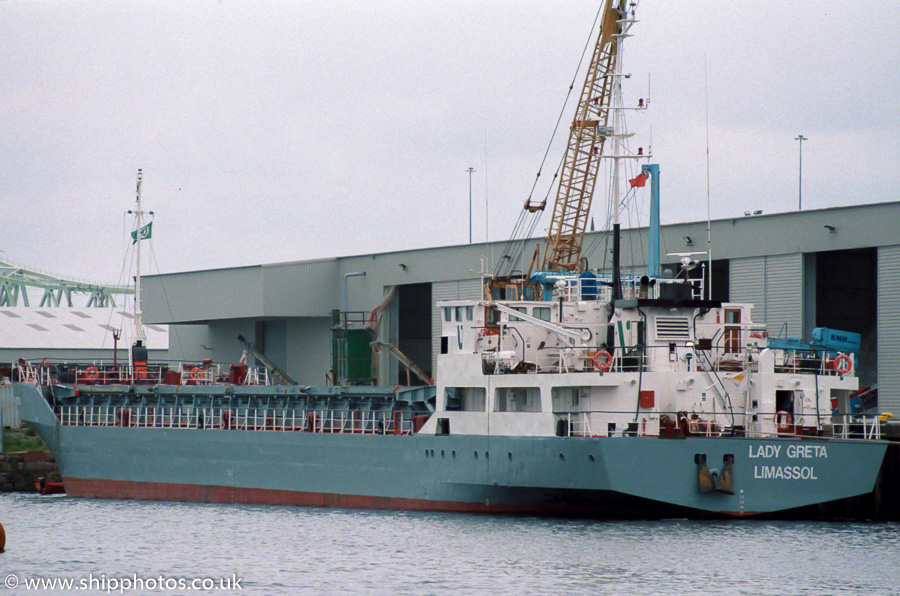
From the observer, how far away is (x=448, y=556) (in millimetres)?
28109

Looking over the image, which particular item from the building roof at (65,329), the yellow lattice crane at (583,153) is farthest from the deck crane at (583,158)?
the building roof at (65,329)

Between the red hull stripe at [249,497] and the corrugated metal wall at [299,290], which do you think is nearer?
the red hull stripe at [249,497]

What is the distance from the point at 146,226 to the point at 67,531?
1927 centimetres

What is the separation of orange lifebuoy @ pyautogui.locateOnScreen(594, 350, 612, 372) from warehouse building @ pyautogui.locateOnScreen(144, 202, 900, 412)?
1051 centimetres

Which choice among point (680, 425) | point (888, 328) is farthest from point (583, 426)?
point (888, 328)

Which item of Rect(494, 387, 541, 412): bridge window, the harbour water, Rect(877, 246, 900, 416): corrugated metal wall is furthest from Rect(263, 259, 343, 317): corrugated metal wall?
Rect(877, 246, 900, 416): corrugated metal wall

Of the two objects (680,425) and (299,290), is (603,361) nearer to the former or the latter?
(680,425)

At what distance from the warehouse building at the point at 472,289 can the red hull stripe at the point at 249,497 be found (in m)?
10.7

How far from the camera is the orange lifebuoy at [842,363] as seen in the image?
113 feet

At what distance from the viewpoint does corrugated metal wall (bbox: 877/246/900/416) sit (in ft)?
134

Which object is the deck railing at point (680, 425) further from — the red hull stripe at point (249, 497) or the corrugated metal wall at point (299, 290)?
the corrugated metal wall at point (299, 290)

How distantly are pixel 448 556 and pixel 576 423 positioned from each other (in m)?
6.96

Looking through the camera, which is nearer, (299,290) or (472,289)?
(472,289)

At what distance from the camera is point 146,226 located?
5138cm
